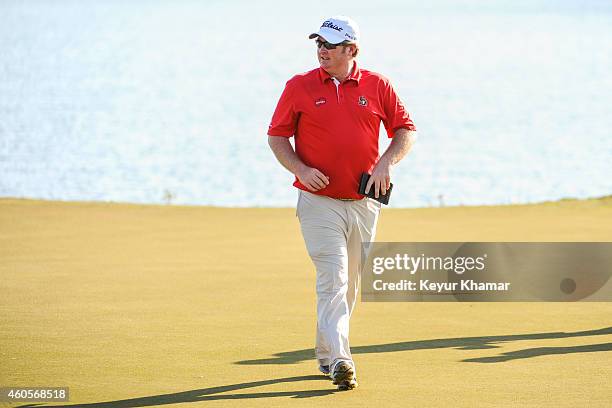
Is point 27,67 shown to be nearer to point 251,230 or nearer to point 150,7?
point 251,230

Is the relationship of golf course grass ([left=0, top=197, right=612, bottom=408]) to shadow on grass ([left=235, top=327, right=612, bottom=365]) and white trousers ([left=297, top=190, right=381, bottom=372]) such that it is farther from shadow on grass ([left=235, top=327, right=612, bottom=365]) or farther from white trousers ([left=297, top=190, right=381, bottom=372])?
white trousers ([left=297, top=190, right=381, bottom=372])

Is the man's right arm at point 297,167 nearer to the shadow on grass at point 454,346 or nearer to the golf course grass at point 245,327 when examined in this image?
the golf course grass at point 245,327

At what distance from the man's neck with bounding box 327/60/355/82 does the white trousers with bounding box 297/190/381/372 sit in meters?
0.67

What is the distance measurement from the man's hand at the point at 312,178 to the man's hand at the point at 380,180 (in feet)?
0.82

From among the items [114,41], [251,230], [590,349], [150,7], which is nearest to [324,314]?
[590,349]

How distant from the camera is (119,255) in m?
14.0

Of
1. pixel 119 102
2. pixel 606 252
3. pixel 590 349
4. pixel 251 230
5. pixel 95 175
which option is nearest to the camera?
pixel 590 349

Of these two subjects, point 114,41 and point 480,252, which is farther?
point 114,41

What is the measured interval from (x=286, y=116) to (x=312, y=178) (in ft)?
1.39

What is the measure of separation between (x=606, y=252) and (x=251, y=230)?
379cm

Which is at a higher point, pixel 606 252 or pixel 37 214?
pixel 37 214

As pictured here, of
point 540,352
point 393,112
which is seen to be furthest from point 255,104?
point 393,112

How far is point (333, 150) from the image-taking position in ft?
28.6

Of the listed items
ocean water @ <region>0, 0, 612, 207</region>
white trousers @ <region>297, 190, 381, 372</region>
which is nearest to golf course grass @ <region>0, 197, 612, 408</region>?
white trousers @ <region>297, 190, 381, 372</region>
